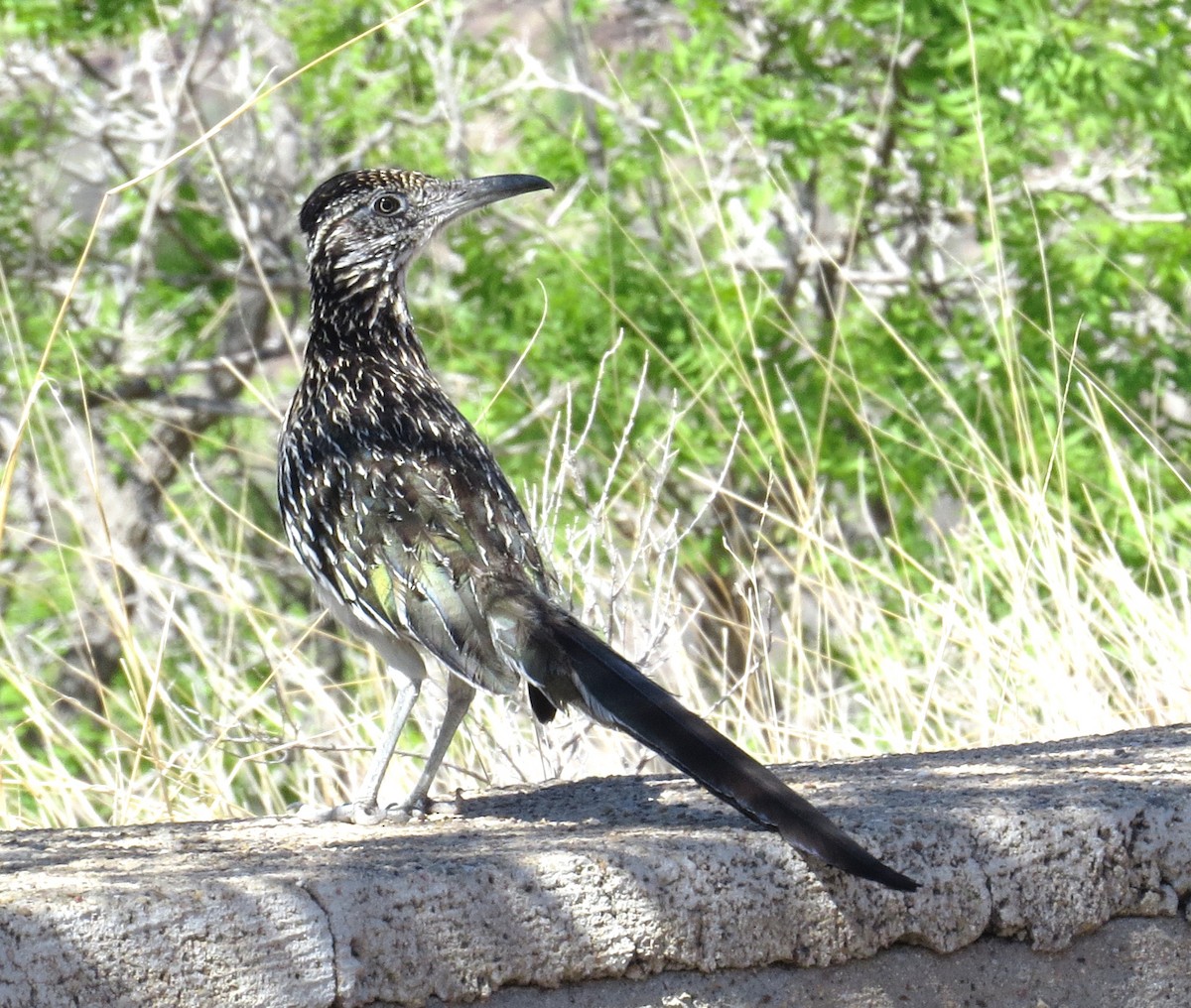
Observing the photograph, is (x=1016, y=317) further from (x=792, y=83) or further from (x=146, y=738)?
(x=146, y=738)

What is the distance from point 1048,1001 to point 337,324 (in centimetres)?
230

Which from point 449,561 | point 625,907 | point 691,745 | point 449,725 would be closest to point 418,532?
point 449,561

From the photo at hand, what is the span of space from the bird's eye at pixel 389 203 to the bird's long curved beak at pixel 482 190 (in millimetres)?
112

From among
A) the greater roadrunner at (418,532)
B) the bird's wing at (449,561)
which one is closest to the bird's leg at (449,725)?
the greater roadrunner at (418,532)

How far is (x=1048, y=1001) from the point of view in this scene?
285 cm

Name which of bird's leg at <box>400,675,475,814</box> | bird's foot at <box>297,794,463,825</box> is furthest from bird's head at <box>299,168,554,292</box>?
bird's foot at <box>297,794,463,825</box>

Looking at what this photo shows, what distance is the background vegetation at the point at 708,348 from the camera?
4844mm

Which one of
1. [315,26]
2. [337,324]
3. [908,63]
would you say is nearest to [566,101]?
[315,26]

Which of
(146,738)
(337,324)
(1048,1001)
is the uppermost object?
(337,324)

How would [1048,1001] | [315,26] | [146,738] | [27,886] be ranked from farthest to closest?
[315,26], [146,738], [1048,1001], [27,886]

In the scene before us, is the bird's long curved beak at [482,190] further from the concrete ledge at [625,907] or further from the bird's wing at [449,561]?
the concrete ledge at [625,907]

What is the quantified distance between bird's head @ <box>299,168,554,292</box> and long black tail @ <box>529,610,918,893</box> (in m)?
1.44

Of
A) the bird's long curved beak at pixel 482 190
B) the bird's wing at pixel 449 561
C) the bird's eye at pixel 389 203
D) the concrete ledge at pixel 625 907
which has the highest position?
the bird's eye at pixel 389 203

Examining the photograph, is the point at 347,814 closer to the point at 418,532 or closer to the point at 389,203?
the point at 418,532
